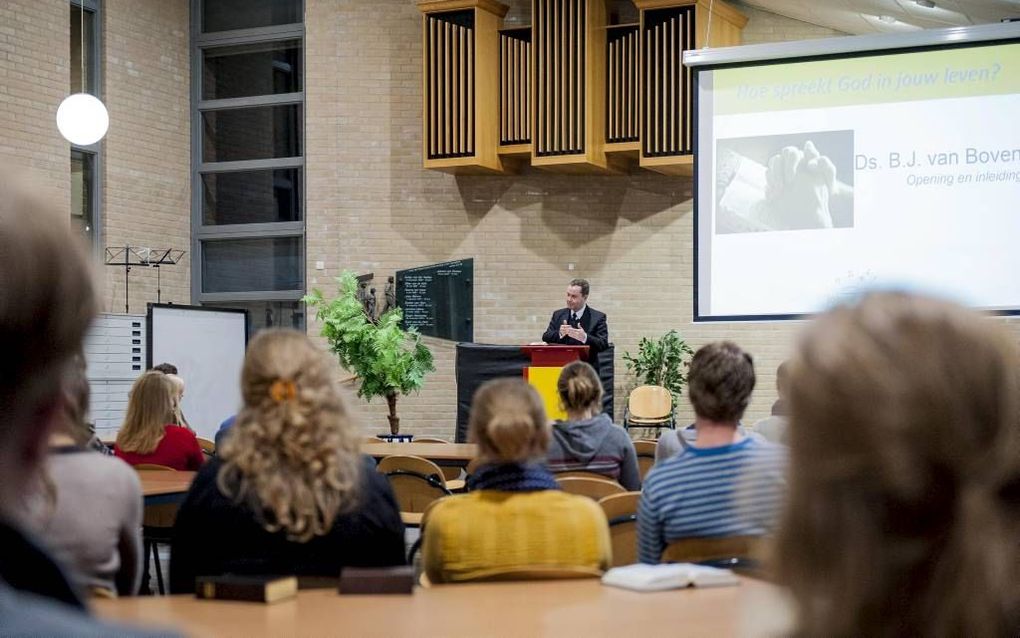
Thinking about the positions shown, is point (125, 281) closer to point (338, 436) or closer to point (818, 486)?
point (338, 436)

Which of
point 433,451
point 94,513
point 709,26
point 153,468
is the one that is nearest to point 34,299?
point 94,513

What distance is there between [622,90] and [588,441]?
6313mm

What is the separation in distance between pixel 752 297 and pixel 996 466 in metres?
7.13

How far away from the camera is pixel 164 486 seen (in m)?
4.36

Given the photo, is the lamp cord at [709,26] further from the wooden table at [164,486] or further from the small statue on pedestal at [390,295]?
the wooden table at [164,486]

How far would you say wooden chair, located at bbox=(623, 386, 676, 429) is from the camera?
1003 cm

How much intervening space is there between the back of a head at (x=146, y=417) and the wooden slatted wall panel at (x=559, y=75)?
5.88 m

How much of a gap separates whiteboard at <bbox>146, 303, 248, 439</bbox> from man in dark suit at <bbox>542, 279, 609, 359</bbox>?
9.43ft

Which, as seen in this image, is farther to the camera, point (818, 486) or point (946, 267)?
point (946, 267)

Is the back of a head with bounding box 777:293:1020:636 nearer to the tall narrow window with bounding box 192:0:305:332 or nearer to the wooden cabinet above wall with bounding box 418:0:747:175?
the wooden cabinet above wall with bounding box 418:0:747:175

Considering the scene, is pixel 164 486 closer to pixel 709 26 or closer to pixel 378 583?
pixel 378 583

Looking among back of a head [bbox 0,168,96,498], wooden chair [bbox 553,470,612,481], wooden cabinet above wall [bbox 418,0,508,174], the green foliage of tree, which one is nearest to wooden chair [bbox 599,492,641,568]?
wooden chair [bbox 553,470,612,481]

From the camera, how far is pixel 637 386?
1052 centimetres

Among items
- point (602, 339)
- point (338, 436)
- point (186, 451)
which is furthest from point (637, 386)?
point (338, 436)
